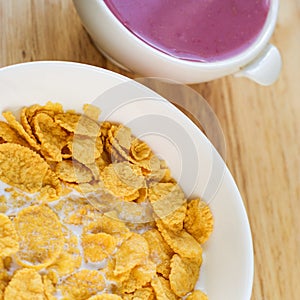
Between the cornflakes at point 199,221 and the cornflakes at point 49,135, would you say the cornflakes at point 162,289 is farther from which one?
the cornflakes at point 49,135

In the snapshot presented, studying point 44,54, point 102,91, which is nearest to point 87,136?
point 102,91

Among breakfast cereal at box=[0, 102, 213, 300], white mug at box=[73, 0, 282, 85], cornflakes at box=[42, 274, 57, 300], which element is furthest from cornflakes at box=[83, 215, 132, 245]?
white mug at box=[73, 0, 282, 85]

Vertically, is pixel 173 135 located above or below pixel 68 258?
above

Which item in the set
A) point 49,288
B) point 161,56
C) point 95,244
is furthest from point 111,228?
point 161,56

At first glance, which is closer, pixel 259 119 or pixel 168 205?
pixel 168 205

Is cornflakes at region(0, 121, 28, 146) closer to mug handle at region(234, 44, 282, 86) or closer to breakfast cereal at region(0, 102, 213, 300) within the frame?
breakfast cereal at region(0, 102, 213, 300)

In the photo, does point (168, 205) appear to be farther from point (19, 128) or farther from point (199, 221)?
point (19, 128)
